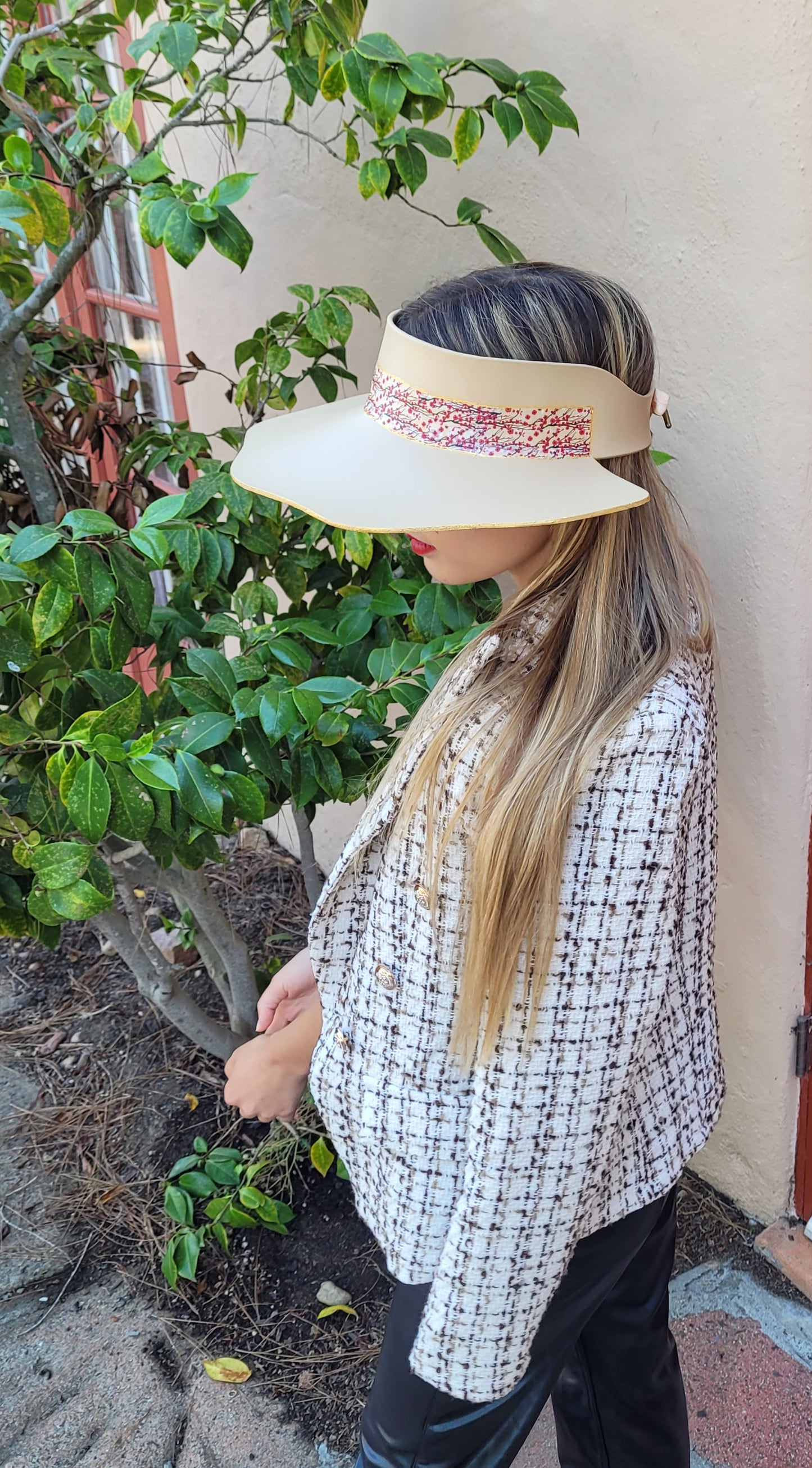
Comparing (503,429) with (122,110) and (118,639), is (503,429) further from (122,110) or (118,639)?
(122,110)

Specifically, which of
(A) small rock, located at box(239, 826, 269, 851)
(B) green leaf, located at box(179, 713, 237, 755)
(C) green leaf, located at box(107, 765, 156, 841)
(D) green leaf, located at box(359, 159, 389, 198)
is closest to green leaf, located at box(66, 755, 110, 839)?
(C) green leaf, located at box(107, 765, 156, 841)

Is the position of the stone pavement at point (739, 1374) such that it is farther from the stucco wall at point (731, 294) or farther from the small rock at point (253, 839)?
the small rock at point (253, 839)

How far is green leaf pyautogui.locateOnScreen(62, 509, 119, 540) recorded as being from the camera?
4.17ft

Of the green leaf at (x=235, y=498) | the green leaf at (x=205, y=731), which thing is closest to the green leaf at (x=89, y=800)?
the green leaf at (x=205, y=731)

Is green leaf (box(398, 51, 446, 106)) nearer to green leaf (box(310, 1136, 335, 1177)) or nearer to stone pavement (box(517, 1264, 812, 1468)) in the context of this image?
green leaf (box(310, 1136, 335, 1177))

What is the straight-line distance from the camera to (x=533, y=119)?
1.48m

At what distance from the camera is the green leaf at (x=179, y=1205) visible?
2.11m

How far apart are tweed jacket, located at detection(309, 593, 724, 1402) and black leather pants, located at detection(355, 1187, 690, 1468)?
9 centimetres

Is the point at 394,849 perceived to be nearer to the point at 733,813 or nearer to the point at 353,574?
the point at 733,813

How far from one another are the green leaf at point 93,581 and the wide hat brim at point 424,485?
280mm

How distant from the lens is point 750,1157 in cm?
199

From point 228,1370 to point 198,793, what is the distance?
126 centimetres

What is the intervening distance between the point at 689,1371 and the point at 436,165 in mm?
2299

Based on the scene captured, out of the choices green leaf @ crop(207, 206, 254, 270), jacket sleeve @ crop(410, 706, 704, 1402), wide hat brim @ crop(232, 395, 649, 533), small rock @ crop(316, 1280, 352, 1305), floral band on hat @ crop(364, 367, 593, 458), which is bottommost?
small rock @ crop(316, 1280, 352, 1305)
